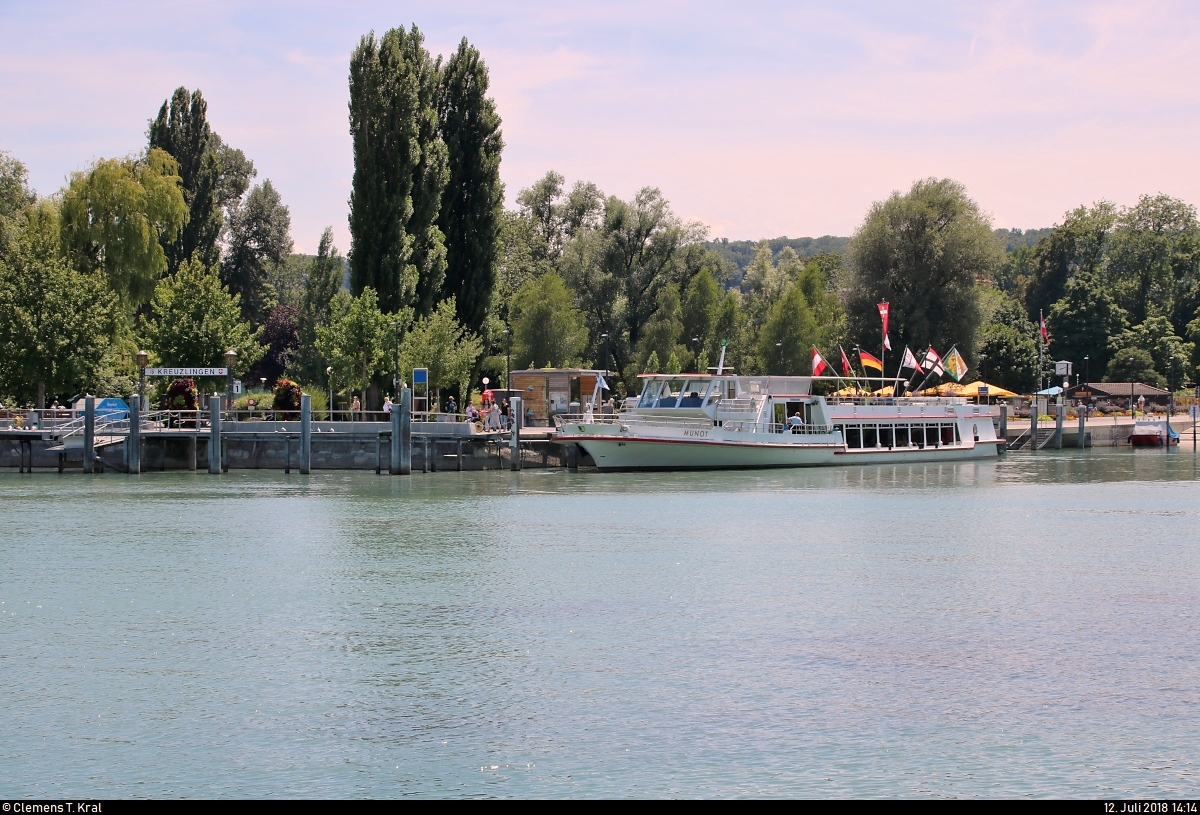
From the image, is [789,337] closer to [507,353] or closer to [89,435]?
[507,353]

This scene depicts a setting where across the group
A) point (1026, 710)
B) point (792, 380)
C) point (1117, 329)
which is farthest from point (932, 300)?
point (1026, 710)

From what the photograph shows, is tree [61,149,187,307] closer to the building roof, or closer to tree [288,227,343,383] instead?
tree [288,227,343,383]

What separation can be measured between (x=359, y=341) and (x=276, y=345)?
45.2 meters

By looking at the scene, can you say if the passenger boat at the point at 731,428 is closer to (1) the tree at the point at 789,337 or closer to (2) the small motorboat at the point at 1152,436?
(1) the tree at the point at 789,337

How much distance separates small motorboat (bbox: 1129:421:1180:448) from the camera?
7781 centimetres

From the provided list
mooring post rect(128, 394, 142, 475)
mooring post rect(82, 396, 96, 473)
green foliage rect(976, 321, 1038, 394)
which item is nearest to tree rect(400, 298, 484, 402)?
mooring post rect(128, 394, 142, 475)

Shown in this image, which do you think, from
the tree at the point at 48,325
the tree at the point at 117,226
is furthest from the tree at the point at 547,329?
the tree at the point at 48,325

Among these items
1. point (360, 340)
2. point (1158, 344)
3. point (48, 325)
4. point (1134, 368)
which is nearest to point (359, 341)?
point (360, 340)

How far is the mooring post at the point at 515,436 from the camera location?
4994 cm

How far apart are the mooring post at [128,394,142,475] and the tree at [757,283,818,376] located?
4551 centimetres

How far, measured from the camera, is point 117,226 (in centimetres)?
6041

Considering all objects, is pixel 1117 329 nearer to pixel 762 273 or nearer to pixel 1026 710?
pixel 762 273

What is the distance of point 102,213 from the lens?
60.2 meters
